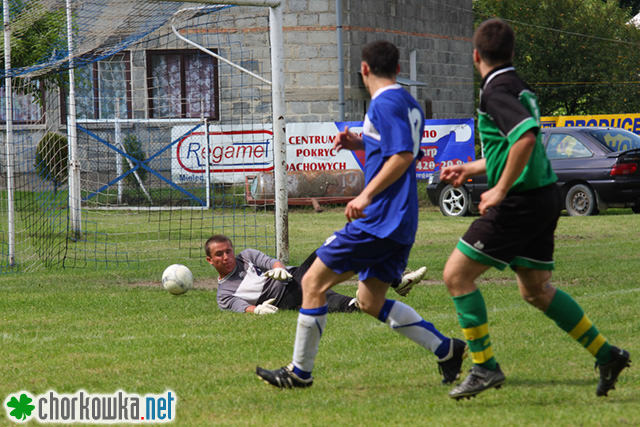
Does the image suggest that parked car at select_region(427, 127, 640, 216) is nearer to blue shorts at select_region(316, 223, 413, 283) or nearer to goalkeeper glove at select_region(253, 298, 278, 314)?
goalkeeper glove at select_region(253, 298, 278, 314)

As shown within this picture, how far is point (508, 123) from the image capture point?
200 inches

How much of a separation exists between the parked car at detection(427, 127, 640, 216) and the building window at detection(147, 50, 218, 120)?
998cm

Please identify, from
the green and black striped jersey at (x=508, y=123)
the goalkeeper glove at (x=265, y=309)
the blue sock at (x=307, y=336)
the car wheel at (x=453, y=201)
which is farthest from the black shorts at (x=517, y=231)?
the car wheel at (x=453, y=201)

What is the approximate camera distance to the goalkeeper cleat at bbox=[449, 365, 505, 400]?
5316mm

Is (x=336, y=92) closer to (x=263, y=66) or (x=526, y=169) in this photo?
(x=263, y=66)

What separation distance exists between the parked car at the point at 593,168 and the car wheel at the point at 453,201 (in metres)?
0.25

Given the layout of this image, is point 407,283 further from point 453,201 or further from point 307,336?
point 453,201

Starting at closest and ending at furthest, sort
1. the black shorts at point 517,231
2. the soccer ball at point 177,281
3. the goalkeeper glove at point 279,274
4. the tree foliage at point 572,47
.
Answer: the black shorts at point 517,231 < the goalkeeper glove at point 279,274 < the soccer ball at point 177,281 < the tree foliage at point 572,47

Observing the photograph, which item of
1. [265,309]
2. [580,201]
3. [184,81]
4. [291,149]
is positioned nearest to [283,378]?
[265,309]

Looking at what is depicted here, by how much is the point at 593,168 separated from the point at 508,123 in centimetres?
1460

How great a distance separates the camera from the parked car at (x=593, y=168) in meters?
18.8

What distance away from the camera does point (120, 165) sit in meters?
23.1

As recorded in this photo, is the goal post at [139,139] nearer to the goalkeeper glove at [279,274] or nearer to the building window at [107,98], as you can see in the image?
the building window at [107,98]

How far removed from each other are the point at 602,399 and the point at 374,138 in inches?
75.0
